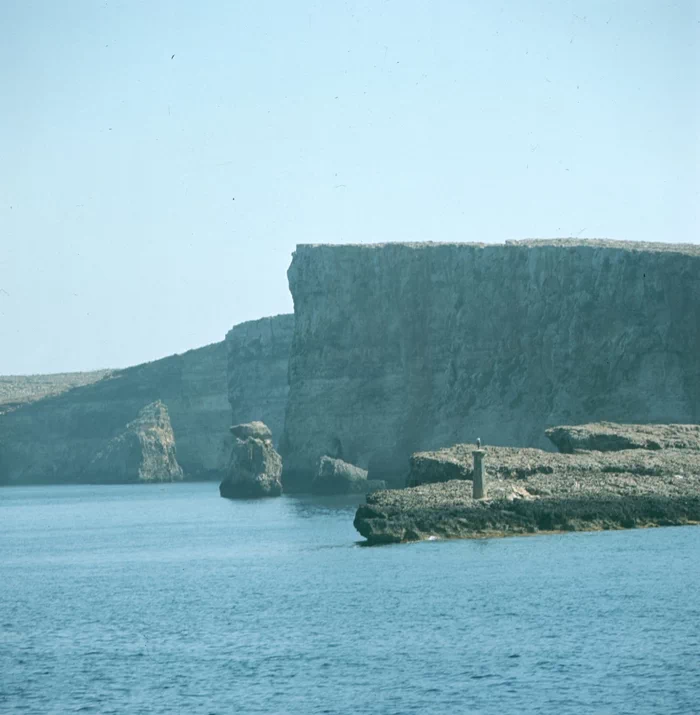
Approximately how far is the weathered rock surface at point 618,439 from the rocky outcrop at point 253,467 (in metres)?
54.0

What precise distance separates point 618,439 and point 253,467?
59346 millimetres

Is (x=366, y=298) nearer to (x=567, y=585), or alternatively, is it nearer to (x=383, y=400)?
(x=383, y=400)

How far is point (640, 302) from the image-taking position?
395ft

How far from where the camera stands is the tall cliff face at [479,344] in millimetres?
119750

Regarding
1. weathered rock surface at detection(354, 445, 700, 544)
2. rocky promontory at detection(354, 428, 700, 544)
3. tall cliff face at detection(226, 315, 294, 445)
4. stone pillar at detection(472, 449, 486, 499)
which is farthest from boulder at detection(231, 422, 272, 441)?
stone pillar at detection(472, 449, 486, 499)

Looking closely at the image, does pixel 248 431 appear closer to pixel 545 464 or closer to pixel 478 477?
pixel 545 464

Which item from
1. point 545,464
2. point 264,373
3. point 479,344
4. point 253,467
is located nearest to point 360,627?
point 545,464

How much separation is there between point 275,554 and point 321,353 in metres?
72.4

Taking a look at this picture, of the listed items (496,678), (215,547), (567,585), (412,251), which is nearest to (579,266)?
(412,251)

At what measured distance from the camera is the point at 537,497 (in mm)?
66062

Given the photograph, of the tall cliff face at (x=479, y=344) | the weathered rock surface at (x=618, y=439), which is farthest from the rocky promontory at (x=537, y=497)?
the tall cliff face at (x=479, y=344)

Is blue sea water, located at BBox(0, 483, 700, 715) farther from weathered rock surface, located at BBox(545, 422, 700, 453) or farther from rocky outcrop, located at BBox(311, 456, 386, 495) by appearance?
rocky outcrop, located at BBox(311, 456, 386, 495)

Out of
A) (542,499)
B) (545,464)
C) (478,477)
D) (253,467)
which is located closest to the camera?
(478,477)

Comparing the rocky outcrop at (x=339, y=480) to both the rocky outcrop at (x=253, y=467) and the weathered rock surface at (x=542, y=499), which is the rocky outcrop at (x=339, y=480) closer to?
the rocky outcrop at (x=253, y=467)
